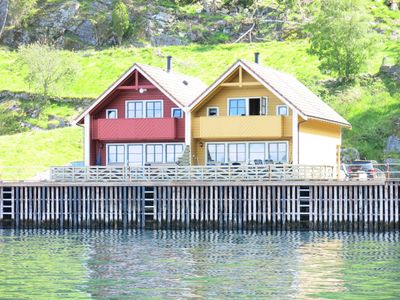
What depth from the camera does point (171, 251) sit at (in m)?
44.1

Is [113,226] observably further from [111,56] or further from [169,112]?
[111,56]

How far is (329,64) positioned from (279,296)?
59.2 meters

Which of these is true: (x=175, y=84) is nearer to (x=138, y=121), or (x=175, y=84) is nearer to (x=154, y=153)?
(x=138, y=121)

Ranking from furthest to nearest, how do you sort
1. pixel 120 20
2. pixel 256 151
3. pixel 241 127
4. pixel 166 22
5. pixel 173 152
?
pixel 166 22 < pixel 120 20 < pixel 173 152 < pixel 256 151 < pixel 241 127

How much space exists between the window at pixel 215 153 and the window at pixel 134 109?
4.85 meters

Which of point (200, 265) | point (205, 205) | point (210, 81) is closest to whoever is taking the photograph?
point (200, 265)

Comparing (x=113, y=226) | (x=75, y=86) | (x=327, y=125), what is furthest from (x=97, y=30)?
(x=113, y=226)

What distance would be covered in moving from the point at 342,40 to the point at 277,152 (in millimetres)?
29195

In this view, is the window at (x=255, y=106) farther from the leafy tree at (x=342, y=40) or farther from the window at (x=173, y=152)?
the leafy tree at (x=342, y=40)

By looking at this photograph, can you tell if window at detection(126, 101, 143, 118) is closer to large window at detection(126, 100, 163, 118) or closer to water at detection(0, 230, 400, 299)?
large window at detection(126, 100, 163, 118)

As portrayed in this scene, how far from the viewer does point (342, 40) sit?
87312 millimetres

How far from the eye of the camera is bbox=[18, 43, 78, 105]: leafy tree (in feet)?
327

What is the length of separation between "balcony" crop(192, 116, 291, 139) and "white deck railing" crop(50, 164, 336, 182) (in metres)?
2.70

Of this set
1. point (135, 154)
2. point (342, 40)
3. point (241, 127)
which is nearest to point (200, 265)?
point (241, 127)
